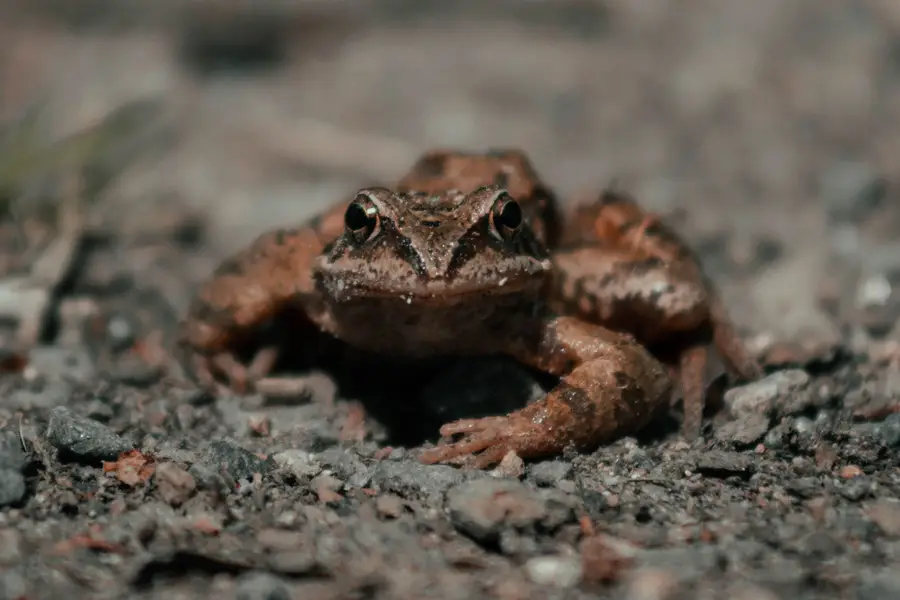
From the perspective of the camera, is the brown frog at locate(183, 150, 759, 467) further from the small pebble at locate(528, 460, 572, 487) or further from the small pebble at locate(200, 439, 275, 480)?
the small pebble at locate(200, 439, 275, 480)

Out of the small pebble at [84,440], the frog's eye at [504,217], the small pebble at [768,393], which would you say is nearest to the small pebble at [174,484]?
the small pebble at [84,440]

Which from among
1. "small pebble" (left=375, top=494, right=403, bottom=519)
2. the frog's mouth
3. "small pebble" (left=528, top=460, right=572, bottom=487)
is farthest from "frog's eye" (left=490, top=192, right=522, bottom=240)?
"small pebble" (left=375, top=494, right=403, bottom=519)

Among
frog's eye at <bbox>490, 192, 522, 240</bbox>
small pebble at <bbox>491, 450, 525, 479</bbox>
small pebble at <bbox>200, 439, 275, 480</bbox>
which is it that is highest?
frog's eye at <bbox>490, 192, 522, 240</bbox>

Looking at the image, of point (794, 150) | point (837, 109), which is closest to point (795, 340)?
point (794, 150)

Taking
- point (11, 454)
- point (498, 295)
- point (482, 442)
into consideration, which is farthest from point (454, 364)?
point (11, 454)

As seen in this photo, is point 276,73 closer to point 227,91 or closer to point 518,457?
point 227,91

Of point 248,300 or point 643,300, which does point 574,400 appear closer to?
point 643,300
